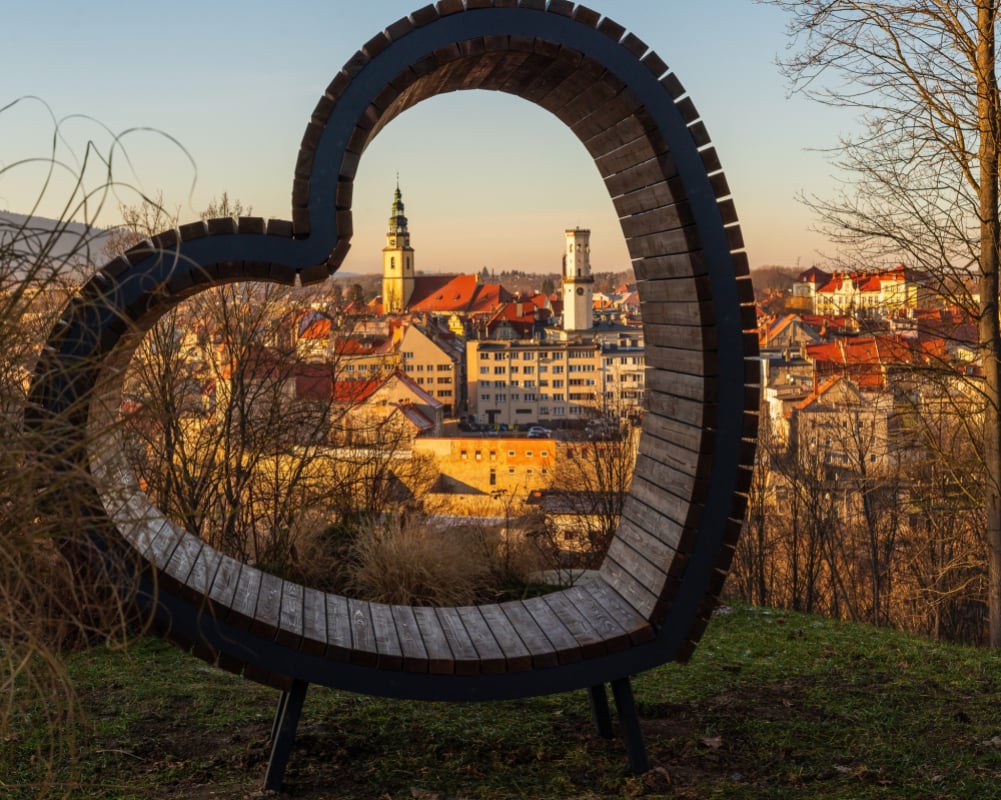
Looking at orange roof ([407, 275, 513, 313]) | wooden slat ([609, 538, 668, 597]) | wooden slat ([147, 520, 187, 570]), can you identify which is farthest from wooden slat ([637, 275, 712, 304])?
orange roof ([407, 275, 513, 313])

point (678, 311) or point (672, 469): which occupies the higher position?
point (678, 311)

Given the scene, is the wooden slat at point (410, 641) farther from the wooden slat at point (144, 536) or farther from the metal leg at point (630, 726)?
the wooden slat at point (144, 536)

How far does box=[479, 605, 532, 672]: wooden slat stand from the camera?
3221 mm

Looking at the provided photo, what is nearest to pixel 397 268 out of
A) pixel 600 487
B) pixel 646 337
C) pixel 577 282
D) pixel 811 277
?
pixel 577 282

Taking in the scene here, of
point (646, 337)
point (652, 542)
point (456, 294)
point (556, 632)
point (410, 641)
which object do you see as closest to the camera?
point (410, 641)

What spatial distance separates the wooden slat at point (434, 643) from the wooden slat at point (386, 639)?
92mm

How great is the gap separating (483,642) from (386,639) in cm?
32

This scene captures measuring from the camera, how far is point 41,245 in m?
2.18

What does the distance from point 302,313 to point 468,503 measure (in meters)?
20.2

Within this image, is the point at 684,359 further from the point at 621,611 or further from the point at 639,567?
the point at 621,611

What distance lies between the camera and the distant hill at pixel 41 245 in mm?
2117

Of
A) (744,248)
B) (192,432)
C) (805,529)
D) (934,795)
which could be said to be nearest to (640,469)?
(744,248)

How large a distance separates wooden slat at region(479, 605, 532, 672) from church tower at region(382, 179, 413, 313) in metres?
92.0

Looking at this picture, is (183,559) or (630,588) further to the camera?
(630,588)
